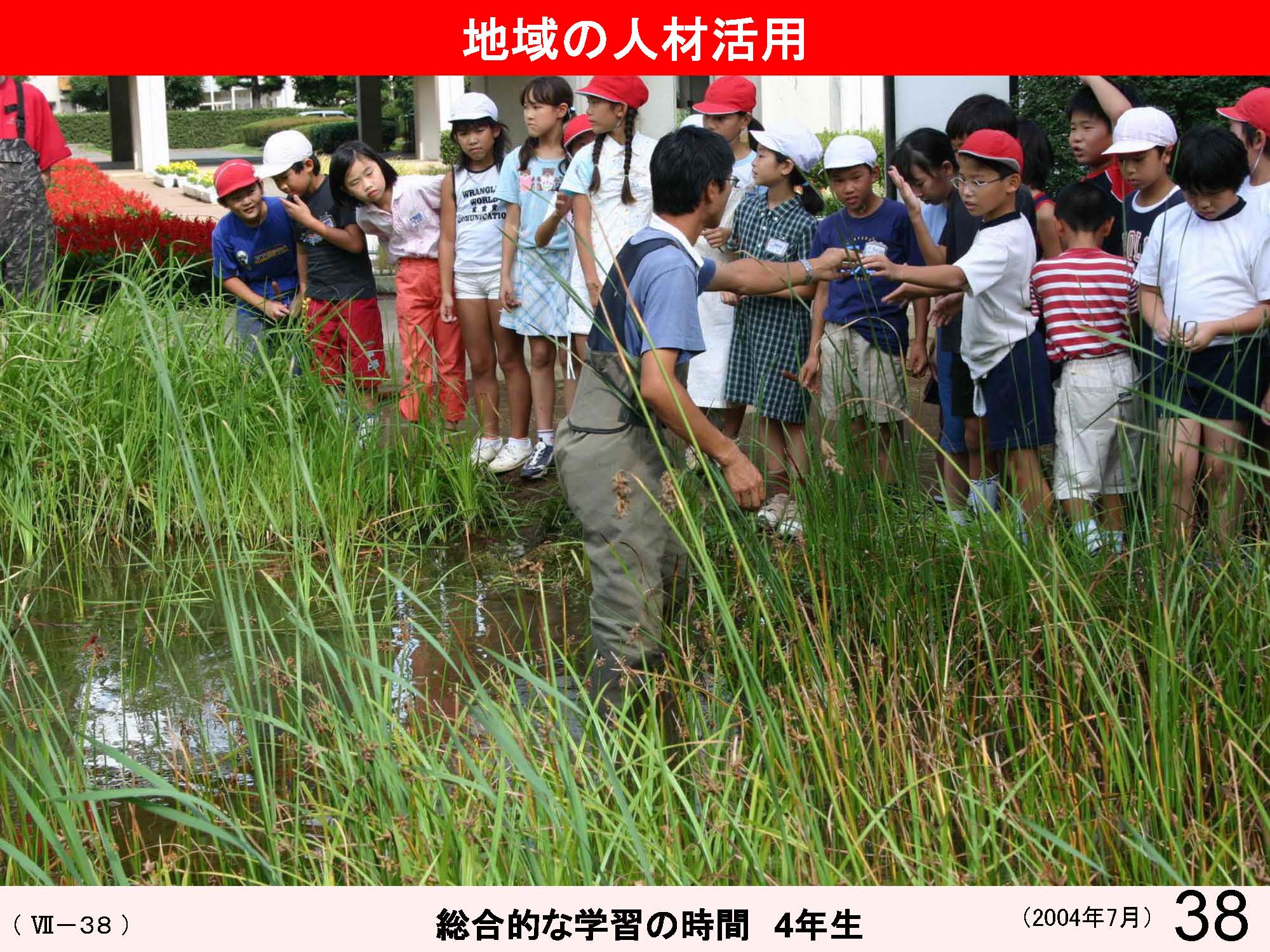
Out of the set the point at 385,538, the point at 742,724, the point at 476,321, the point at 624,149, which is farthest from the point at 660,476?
the point at 476,321

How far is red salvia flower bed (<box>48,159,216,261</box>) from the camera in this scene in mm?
11984

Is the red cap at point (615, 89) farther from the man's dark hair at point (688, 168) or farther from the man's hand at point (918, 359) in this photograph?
the man's dark hair at point (688, 168)

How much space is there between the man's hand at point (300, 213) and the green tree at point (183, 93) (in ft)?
218

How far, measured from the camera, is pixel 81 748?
276 cm

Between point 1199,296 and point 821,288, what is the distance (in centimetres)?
153

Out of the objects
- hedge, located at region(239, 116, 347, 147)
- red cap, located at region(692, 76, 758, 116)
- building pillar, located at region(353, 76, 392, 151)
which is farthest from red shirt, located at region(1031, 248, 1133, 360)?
hedge, located at region(239, 116, 347, 147)

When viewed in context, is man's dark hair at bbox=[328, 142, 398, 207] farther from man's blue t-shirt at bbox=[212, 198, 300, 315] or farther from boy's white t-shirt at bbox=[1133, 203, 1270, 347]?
boy's white t-shirt at bbox=[1133, 203, 1270, 347]

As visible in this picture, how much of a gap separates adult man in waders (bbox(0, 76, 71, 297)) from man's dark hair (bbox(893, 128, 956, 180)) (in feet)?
15.0

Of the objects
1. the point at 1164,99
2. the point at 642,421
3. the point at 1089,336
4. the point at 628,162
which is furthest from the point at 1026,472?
the point at 1164,99

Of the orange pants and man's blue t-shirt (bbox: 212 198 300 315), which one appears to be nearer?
the orange pants

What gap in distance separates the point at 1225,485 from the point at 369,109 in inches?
1043

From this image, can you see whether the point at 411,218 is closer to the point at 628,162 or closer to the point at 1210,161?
the point at 628,162

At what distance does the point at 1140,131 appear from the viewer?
181 inches
